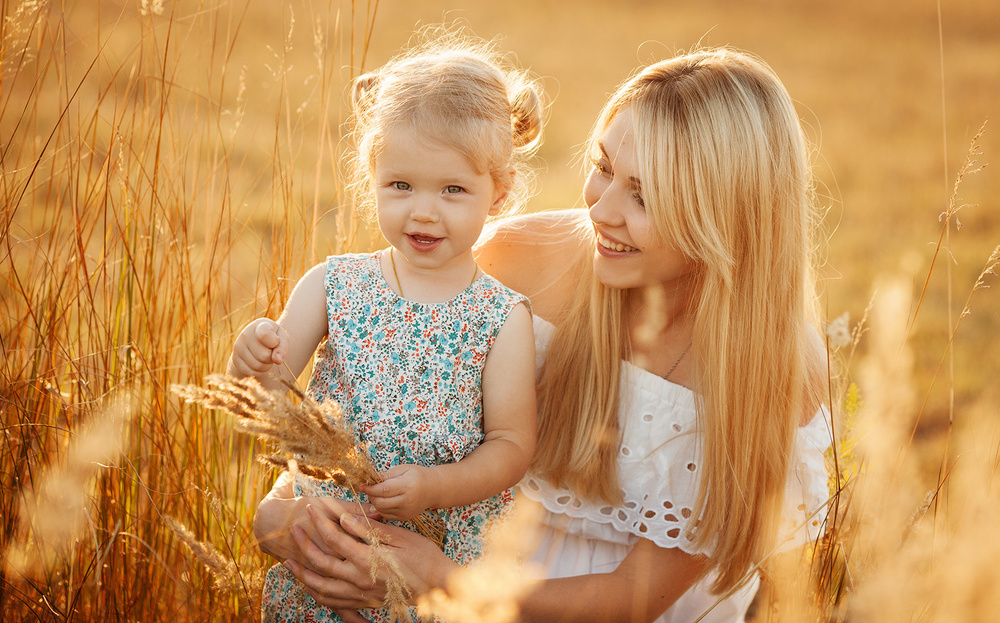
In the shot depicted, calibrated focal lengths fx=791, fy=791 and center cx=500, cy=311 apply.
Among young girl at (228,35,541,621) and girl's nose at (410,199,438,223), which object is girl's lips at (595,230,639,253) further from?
girl's nose at (410,199,438,223)

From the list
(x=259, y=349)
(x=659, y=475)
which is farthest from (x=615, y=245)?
(x=259, y=349)

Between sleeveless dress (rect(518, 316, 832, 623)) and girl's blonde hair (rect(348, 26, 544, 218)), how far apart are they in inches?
28.8

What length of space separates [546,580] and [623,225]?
3.19ft

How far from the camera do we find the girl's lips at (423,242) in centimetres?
188

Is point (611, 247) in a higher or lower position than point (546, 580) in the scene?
higher

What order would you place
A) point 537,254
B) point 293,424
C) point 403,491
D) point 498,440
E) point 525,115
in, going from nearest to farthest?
point 293,424 < point 403,491 < point 498,440 < point 525,115 < point 537,254

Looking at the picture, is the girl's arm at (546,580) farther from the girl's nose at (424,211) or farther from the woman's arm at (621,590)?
the girl's nose at (424,211)

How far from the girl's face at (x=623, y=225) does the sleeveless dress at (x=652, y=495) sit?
1.08 ft

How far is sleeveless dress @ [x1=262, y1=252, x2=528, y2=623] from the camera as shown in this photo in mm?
1927

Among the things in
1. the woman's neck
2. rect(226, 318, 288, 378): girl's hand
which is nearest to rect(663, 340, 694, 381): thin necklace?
the woman's neck

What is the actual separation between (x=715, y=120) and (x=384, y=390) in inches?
42.9

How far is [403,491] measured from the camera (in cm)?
163

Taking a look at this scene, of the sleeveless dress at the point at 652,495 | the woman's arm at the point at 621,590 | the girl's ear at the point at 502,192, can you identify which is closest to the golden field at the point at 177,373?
the sleeveless dress at the point at 652,495

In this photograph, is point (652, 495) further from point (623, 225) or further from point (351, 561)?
point (351, 561)
